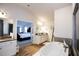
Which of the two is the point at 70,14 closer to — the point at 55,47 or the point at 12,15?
the point at 55,47

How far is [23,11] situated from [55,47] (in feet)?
3.57

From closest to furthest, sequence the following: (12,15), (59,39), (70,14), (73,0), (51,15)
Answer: (73,0) → (70,14) → (59,39) → (51,15) → (12,15)

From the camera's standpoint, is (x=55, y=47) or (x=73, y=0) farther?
(x=55, y=47)

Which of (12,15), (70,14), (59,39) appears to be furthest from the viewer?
(12,15)

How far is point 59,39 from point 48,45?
0.33 meters

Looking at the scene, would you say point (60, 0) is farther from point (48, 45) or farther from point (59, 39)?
point (48, 45)

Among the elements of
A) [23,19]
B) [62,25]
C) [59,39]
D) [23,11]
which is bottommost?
[59,39]

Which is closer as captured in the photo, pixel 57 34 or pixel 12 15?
pixel 57 34

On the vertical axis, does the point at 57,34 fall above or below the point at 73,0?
below

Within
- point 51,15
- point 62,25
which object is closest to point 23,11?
point 51,15

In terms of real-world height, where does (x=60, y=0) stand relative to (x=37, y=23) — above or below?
above

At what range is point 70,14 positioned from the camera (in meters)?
1.90

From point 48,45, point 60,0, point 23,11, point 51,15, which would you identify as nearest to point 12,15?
point 23,11

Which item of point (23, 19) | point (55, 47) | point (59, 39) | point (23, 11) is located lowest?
point (55, 47)
